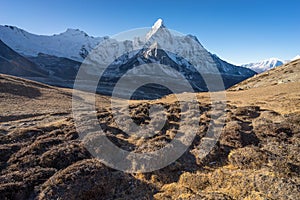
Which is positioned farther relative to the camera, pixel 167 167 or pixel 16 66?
pixel 16 66

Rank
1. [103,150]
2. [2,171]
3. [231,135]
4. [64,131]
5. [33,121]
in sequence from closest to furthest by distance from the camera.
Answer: [2,171]
[103,150]
[231,135]
[64,131]
[33,121]

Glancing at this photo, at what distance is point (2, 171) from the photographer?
13500 millimetres

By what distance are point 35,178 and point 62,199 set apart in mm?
2829

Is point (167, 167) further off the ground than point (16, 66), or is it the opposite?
point (16, 66)

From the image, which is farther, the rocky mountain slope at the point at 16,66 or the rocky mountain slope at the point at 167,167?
the rocky mountain slope at the point at 16,66

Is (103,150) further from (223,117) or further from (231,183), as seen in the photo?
(223,117)

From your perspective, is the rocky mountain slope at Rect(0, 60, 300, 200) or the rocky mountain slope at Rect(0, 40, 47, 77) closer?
the rocky mountain slope at Rect(0, 60, 300, 200)

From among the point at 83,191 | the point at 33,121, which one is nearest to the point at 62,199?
the point at 83,191

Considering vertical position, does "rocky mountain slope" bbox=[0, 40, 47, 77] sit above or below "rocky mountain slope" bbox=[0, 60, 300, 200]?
above

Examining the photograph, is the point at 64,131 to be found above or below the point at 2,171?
above

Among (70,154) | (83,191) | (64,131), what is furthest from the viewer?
(64,131)

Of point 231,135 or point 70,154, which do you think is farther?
point 231,135

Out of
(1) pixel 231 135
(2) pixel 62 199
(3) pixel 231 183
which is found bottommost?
(2) pixel 62 199

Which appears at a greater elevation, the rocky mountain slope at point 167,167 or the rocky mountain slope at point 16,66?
the rocky mountain slope at point 16,66
